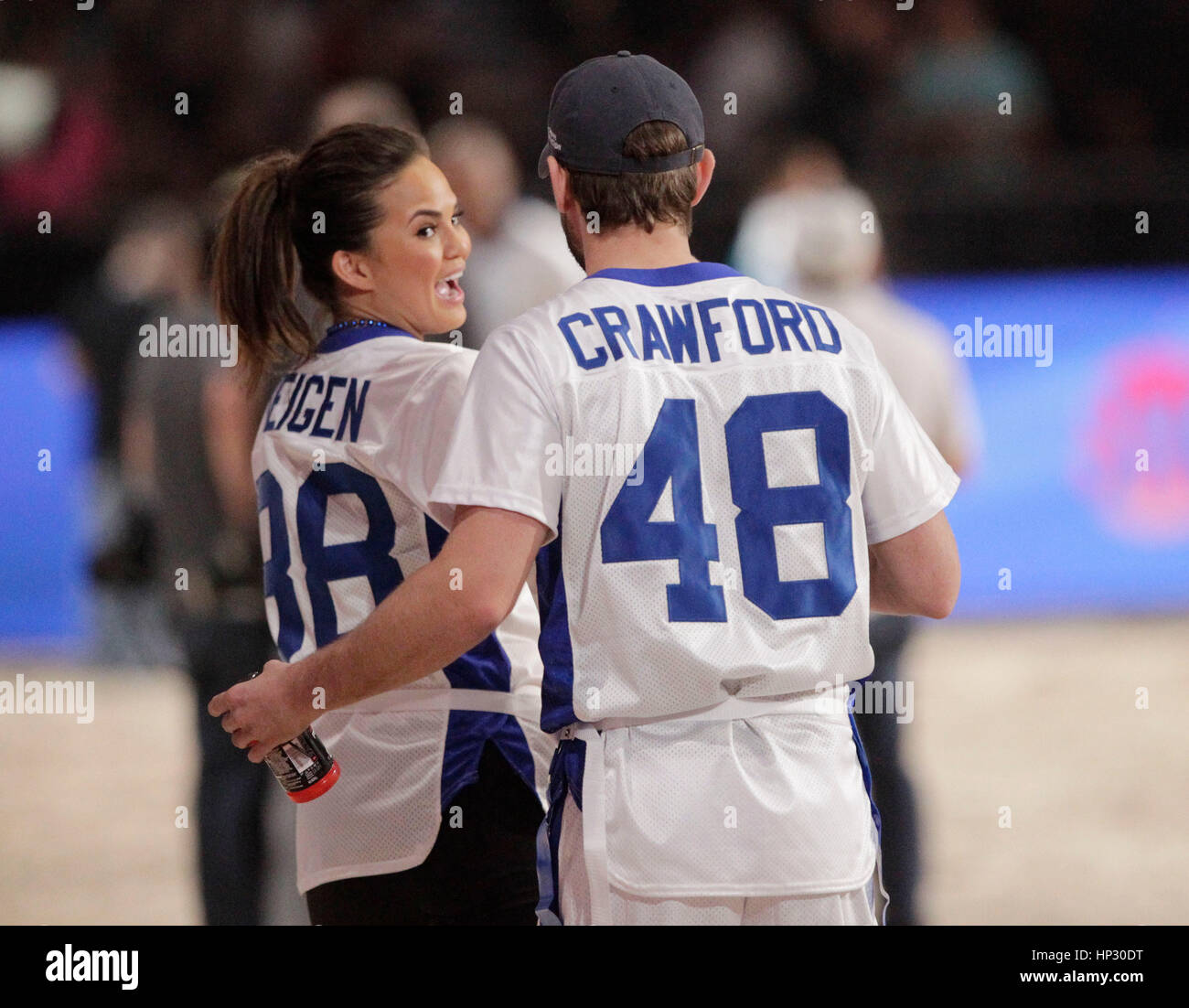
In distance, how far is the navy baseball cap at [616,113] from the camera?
1928mm

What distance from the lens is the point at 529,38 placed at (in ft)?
27.0

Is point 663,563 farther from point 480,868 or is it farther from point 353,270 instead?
point 353,270

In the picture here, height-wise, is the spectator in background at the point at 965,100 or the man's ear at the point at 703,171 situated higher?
the spectator in background at the point at 965,100

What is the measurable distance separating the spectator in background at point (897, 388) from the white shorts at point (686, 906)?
188cm

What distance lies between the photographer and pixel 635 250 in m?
1.95

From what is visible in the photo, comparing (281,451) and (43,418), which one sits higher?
(43,418)

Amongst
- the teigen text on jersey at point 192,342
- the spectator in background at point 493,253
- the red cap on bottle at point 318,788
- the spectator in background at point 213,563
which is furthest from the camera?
the spectator in background at point 493,253

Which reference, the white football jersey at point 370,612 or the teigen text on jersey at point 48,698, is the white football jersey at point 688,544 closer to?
the white football jersey at point 370,612

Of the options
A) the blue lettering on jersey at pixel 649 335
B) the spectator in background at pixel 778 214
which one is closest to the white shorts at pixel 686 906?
the blue lettering on jersey at pixel 649 335

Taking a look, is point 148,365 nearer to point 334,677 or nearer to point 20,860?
point 20,860

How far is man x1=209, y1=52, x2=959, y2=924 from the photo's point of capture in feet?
6.03

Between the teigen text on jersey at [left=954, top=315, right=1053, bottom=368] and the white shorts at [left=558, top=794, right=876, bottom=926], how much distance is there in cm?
530
